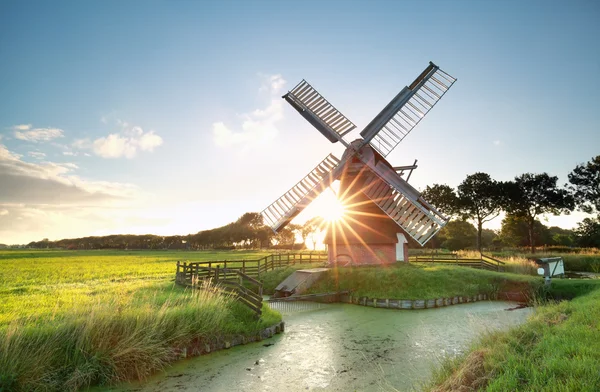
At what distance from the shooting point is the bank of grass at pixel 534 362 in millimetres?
4078

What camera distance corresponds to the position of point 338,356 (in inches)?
331

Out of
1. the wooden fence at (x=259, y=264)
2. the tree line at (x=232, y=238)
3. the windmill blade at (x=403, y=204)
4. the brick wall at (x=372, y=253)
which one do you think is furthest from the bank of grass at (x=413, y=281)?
the tree line at (x=232, y=238)

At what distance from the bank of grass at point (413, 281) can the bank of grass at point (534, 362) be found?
8162 mm

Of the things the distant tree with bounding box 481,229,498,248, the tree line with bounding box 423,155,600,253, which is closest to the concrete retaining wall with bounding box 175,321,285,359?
the tree line with bounding box 423,155,600,253

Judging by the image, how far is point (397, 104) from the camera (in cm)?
1797

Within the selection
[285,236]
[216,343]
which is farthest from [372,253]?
[285,236]

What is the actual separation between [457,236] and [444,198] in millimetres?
10020

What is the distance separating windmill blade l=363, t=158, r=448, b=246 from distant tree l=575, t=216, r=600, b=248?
107ft

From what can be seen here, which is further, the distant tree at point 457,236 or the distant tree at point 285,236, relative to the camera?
the distant tree at point 285,236

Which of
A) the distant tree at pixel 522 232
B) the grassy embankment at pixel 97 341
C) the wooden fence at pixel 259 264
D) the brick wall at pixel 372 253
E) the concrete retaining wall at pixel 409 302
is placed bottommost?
the concrete retaining wall at pixel 409 302

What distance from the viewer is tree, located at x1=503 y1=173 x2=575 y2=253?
37844 mm

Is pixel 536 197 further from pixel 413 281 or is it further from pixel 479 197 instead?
pixel 413 281

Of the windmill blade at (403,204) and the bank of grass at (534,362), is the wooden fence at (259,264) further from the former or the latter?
the bank of grass at (534,362)

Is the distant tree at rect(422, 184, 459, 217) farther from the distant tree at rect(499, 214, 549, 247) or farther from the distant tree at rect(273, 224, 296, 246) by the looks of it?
the distant tree at rect(273, 224, 296, 246)
